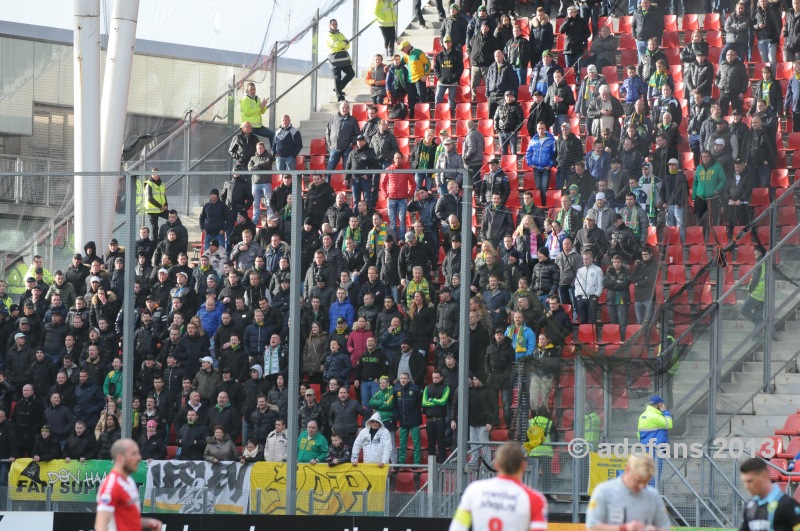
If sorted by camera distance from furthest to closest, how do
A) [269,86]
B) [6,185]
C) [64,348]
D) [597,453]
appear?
[269,86], [6,185], [64,348], [597,453]

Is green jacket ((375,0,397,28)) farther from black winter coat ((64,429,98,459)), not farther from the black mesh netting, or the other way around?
black winter coat ((64,429,98,459))

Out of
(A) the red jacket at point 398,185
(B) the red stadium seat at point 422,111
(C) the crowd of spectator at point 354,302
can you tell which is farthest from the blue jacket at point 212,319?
(B) the red stadium seat at point 422,111

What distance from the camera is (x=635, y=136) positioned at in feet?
57.2

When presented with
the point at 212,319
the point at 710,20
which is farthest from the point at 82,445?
the point at 710,20

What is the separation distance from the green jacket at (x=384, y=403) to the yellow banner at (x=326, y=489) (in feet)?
1.95

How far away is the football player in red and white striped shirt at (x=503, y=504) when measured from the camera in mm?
8508

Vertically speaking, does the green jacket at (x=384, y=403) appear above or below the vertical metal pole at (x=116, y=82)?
below

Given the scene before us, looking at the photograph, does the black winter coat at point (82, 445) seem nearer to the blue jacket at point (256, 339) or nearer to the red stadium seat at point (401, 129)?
the blue jacket at point (256, 339)

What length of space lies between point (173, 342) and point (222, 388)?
0.90 metres

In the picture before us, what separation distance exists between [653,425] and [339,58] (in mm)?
12753

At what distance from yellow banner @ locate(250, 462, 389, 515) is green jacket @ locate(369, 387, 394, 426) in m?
0.59

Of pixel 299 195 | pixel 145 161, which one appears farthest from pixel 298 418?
pixel 145 161

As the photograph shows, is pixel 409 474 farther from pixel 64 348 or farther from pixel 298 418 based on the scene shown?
pixel 64 348

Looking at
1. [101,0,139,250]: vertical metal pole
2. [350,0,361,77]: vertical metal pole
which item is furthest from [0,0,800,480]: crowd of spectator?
[350,0,361,77]: vertical metal pole
